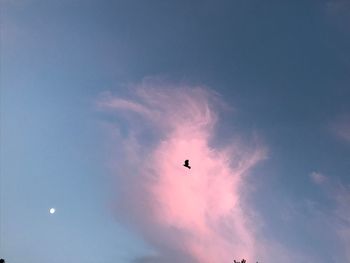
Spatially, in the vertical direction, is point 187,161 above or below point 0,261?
above

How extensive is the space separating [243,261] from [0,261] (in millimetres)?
63445

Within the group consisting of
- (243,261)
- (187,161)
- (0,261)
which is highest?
(187,161)

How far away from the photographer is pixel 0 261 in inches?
1962

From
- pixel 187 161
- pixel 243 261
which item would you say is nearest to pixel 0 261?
pixel 187 161

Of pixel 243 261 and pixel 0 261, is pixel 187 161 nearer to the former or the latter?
pixel 243 261

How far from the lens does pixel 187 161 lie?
49.6m

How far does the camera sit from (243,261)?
218 feet

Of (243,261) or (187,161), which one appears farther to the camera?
(243,261)

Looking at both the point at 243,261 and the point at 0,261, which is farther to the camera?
the point at 243,261

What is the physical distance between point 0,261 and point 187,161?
158 ft

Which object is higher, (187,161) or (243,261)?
(187,161)

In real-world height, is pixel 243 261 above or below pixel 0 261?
above
